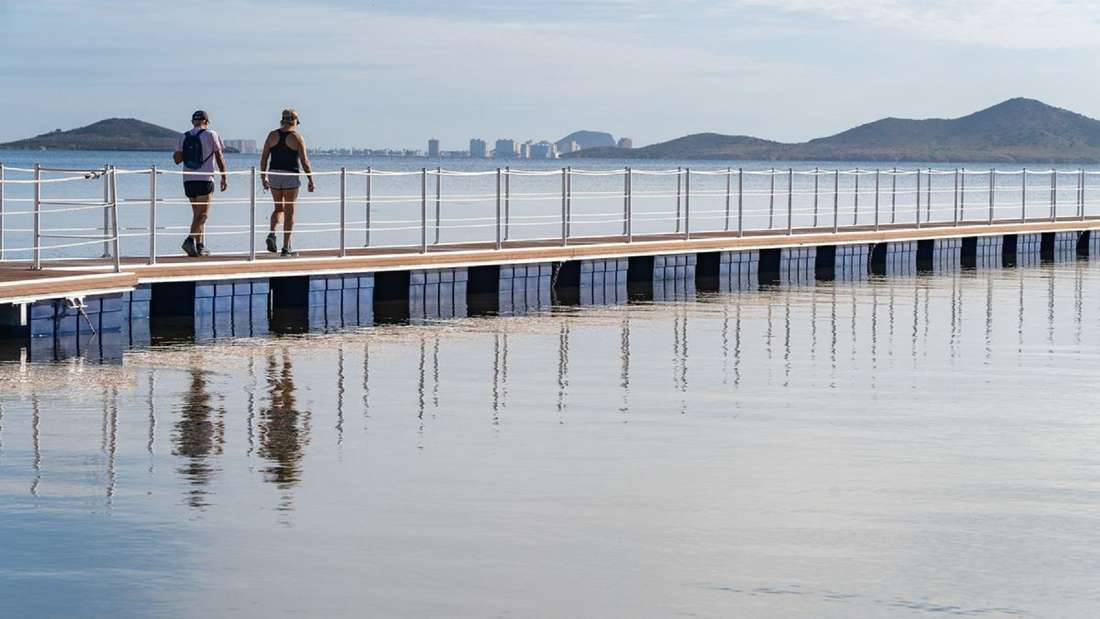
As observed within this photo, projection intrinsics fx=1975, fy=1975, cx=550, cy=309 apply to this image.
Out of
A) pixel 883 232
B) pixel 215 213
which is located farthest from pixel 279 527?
pixel 215 213

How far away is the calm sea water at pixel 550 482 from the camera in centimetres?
645

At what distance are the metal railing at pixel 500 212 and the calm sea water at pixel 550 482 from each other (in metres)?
3.25

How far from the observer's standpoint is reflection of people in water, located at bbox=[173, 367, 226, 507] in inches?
329

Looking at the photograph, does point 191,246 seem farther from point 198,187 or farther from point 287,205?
point 287,205

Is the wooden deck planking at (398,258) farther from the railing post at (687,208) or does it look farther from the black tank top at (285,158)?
the black tank top at (285,158)

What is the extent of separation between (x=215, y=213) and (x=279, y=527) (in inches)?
1931

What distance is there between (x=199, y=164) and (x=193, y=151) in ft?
0.55

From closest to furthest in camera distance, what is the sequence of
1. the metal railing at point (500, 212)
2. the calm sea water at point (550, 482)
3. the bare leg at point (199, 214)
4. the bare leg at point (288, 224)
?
the calm sea water at point (550, 482) → the bare leg at point (199, 214) → the bare leg at point (288, 224) → the metal railing at point (500, 212)

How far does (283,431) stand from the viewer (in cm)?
990

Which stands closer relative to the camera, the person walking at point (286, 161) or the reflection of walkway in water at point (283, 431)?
the reflection of walkway in water at point (283, 431)

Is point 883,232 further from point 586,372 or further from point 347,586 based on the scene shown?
point 347,586

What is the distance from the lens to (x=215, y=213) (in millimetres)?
55562

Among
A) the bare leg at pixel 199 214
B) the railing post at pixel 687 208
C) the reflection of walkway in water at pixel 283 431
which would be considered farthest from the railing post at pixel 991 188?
the reflection of walkway in water at pixel 283 431

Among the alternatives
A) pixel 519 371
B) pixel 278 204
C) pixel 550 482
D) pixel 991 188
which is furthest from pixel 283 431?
pixel 991 188
